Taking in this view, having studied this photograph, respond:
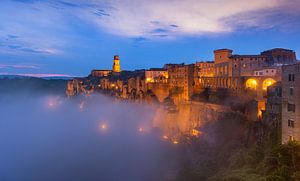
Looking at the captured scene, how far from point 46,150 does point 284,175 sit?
6350 cm

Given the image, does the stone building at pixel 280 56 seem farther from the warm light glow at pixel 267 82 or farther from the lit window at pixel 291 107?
the lit window at pixel 291 107

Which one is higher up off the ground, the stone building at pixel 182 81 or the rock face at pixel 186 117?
the stone building at pixel 182 81

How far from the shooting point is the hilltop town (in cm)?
2344

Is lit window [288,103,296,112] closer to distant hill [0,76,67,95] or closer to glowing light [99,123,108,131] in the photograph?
glowing light [99,123,108,131]

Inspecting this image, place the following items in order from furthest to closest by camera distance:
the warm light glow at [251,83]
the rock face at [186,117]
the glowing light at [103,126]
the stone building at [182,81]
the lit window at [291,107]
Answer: the glowing light at [103,126] < the stone building at [182,81] < the rock face at [186,117] < the warm light glow at [251,83] < the lit window at [291,107]

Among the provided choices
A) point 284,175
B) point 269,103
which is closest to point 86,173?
point 269,103

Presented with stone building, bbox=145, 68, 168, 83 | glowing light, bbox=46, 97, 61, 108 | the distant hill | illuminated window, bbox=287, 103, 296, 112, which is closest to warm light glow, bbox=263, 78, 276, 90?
illuminated window, bbox=287, 103, 296, 112

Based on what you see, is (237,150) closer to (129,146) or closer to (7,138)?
(129,146)

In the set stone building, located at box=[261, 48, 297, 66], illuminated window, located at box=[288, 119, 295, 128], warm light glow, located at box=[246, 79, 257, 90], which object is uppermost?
stone building, located at box=[261, 48, 297, 66]

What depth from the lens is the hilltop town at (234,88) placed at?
2344cm

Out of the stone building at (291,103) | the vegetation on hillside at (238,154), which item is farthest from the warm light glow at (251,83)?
the stone building at (291,103)

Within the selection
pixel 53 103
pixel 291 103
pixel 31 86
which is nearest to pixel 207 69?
pixel 291 103

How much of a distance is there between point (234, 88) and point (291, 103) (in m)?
18.8

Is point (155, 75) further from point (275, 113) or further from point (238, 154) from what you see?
point (275, 113)
